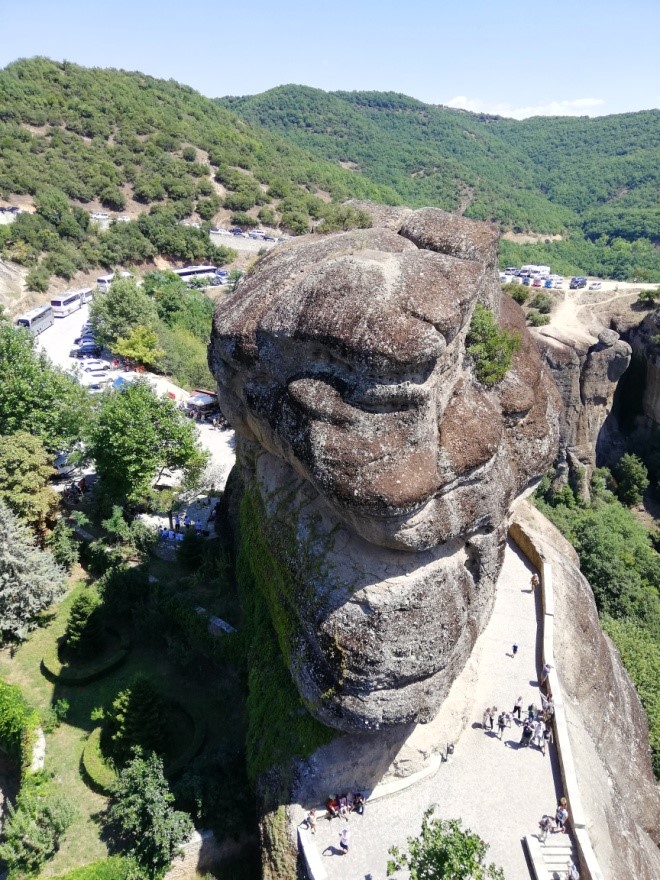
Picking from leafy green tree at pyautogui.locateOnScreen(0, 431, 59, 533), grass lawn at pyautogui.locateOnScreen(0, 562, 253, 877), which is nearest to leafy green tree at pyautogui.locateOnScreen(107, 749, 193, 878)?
grass lawn at pyautogui.locateOnScreen(0, 562, 253, 877)

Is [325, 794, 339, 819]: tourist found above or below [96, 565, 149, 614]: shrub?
below

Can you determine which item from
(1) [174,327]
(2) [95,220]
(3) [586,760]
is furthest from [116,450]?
(2) [95,220]

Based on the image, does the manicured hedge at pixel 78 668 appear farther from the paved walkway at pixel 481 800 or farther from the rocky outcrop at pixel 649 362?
the rocky outcrop at pixel 649 362

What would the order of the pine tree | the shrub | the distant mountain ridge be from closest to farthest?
the pine tree → the shrub → the distant mountain ridge

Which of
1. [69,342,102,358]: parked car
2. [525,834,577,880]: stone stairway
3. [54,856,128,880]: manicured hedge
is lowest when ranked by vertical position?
[54,856,128,880]: manicured hedge

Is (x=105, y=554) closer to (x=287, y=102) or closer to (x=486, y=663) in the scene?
(x=486, y=663)

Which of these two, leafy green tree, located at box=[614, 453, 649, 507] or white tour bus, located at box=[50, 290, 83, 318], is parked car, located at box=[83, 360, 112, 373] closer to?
white tour bus, located at box=[50, 290, 83, 318]

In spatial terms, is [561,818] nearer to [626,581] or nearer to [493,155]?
[626,581]

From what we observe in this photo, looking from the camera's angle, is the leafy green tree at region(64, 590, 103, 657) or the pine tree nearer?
the leafy green tree at region(64, 590, 103, 657)
